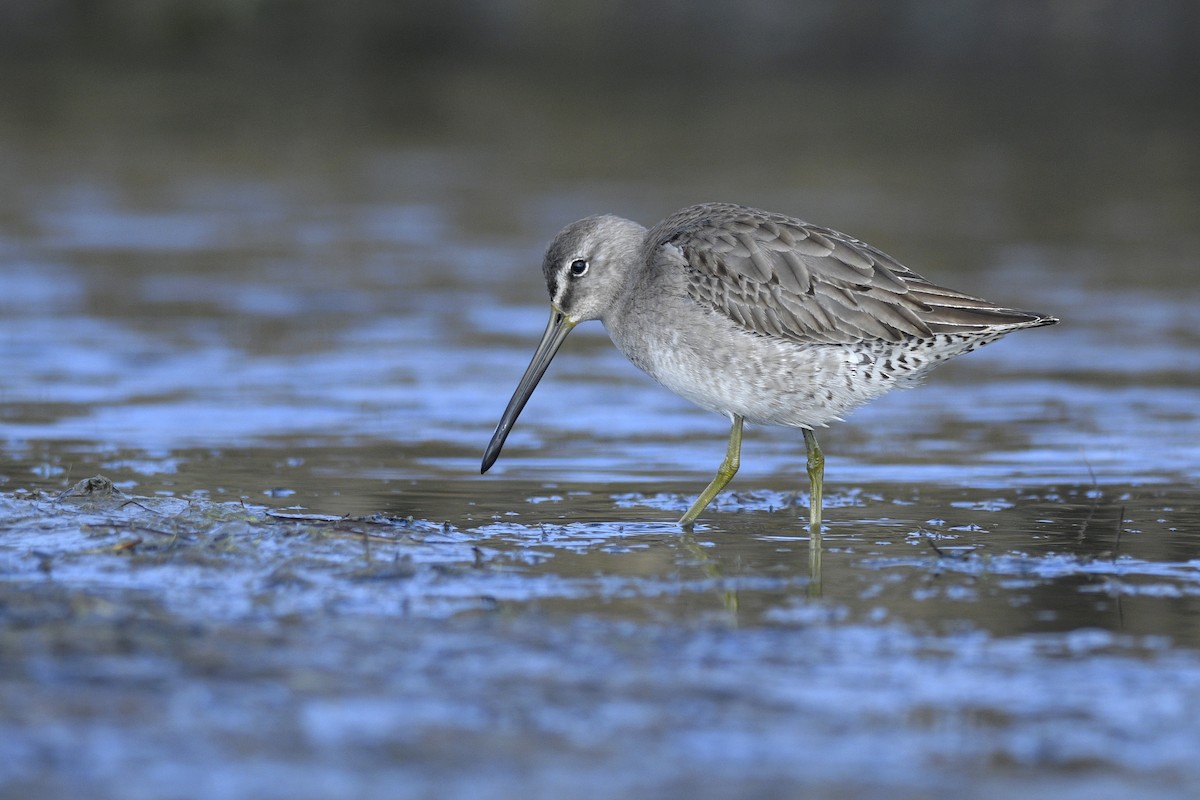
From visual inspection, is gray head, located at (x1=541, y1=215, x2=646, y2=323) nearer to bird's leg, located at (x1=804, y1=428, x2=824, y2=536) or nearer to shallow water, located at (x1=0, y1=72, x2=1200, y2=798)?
shallow water, located at (x1=0, y1=72, x2=1200, y2=798)

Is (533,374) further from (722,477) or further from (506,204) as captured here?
(506,204)

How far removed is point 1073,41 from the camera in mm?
26125

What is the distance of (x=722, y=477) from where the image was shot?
6.25 meters

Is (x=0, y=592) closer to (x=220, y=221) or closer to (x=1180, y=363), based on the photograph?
(x=1180, y=363)

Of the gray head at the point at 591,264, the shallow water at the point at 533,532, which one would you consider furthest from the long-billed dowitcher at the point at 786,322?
the shallow water at the point at 533,532

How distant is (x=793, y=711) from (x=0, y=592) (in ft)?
6.97

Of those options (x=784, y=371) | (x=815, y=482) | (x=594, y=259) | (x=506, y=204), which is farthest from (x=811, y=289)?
(x=506, y=204)

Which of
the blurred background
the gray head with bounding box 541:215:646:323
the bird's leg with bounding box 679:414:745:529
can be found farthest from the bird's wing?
the blurred background

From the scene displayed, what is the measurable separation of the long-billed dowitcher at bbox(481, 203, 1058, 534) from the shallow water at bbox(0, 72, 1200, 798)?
45cm

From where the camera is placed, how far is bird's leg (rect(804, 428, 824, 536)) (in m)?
6.10

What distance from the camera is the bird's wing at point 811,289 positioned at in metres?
6.04

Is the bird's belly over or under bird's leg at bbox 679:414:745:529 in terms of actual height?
over

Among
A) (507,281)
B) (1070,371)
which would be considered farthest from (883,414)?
(507,281)

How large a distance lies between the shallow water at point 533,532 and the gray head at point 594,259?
75cm
